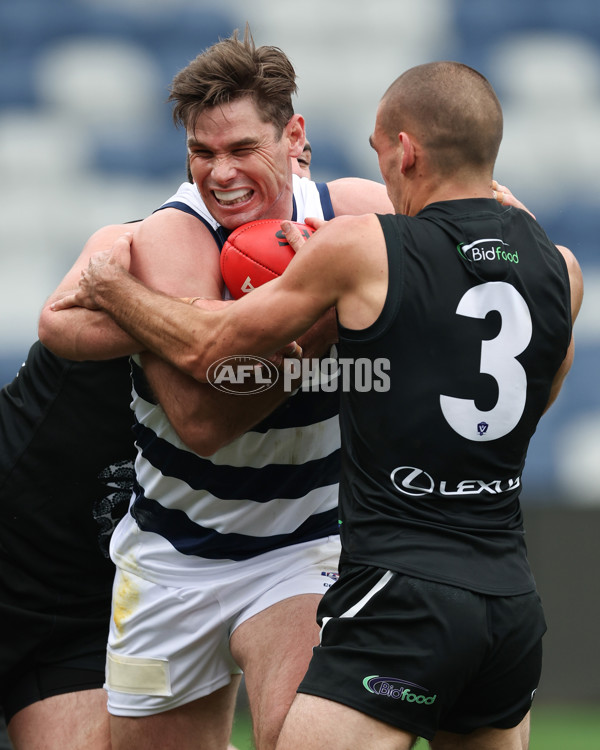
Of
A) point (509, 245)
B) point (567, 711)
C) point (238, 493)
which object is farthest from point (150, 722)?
point (567, 711)

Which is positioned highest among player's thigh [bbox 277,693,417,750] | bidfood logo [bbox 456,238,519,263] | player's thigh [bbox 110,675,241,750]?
bidfood logo [bbox 456,238,519,263]

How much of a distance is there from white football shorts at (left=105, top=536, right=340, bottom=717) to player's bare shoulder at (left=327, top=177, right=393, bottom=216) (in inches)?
46.0

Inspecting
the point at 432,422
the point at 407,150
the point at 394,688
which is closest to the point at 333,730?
the point at 394,688

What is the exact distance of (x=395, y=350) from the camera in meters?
2.93

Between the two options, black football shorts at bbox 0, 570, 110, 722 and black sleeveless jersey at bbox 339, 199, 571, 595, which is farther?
black football shorts at bbox 0, 570, 110, 722

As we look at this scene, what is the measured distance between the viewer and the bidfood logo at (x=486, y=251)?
9.74ft

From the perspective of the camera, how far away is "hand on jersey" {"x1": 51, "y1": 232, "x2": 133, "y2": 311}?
3.53m

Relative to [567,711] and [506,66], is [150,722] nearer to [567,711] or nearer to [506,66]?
[567,711]

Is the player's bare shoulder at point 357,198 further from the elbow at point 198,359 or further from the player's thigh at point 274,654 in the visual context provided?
the player's thigh at point 274,654

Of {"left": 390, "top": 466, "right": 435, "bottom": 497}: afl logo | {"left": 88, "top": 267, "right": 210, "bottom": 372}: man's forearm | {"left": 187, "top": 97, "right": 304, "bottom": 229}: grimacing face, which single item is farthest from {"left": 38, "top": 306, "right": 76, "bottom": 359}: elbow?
{"left": 390, "top": 466, "right": 435, "bottom": 497}: afl logo

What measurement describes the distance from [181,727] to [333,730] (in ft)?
4.00

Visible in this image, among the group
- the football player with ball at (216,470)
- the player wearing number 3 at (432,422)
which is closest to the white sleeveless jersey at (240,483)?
the football player with ball at (216,470)

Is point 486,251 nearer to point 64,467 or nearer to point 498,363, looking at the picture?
point 498,363

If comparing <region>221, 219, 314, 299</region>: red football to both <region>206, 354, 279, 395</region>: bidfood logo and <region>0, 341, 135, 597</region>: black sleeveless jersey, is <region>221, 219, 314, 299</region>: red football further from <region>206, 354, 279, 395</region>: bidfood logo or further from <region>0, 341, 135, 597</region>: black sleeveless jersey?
<region>0, 341, 135, 597</region>: black sleeveless jersey
